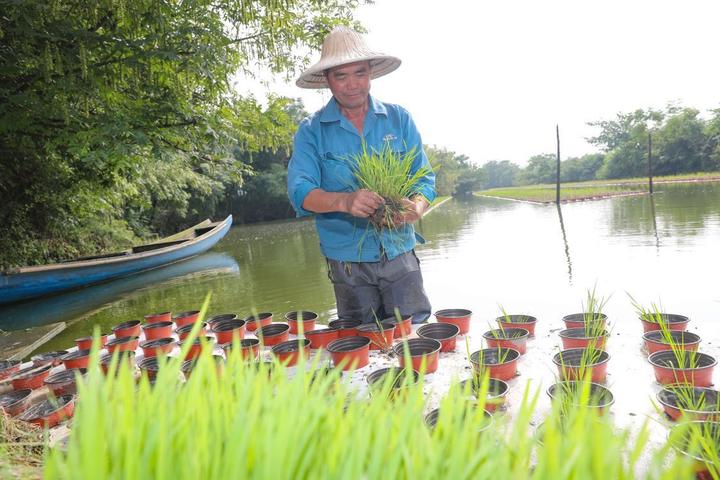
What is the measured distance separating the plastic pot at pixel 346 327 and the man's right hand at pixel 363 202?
30.9 inches

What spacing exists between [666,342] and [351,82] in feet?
6.46

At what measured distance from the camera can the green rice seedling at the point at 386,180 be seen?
7.61 ft

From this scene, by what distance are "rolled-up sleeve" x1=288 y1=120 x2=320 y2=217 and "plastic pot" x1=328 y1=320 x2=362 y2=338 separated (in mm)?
711

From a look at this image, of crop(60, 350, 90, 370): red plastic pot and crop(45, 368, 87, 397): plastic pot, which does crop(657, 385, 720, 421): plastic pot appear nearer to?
crop(45, 368, 87, 397): plastic pot

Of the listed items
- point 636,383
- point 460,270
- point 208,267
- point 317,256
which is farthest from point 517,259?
point 208,267

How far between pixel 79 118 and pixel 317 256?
6.90m

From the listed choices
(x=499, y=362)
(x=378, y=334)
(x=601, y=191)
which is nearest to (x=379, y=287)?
(x=378, y=334)

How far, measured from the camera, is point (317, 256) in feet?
37.6

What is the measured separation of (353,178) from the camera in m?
2.57

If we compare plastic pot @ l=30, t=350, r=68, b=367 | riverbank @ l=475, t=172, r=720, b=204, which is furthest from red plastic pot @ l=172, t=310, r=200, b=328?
riverbank @ l=475, t=172, r=720, b=204

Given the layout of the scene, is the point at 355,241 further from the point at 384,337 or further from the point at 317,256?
the point at 317,256

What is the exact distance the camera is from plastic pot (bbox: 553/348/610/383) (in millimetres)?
1640

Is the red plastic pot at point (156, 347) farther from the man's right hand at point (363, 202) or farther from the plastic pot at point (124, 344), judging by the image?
the man's right hand at point (363, 202)

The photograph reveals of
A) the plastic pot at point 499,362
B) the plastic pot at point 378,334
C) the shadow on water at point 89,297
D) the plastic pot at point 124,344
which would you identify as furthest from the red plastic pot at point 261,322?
the shadow on water at point 89,297
